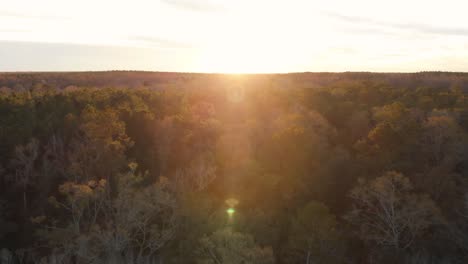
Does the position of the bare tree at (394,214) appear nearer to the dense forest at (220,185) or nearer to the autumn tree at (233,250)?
the dense forest at (220,185)

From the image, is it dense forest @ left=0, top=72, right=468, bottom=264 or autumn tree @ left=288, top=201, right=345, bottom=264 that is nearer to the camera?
dense forest @ left=0, top=72, right=468, bottom=264

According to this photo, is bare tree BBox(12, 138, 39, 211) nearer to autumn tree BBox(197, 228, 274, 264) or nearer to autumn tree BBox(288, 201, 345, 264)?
autumn tree BBox(197, 228, 274, 264)

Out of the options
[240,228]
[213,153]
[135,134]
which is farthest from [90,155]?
[240,228]

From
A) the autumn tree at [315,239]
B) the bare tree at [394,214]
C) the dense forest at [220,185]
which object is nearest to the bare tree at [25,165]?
the dense forest at [220,185]

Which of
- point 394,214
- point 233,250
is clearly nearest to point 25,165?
point 233,250

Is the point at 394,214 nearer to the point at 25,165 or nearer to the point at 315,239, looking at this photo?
the point at 315,239

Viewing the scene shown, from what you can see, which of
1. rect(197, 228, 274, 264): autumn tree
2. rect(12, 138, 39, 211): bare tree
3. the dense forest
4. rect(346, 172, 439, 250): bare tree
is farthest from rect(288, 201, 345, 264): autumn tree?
rect(12, 138, 39, 211): bare tree

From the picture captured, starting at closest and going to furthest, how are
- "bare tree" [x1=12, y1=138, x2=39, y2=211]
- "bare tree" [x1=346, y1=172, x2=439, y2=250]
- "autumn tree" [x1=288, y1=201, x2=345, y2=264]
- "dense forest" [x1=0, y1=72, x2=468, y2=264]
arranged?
A: "dense forest" [x1=0, y1=72, x2=468, y2=264], "bare tree" [x1=346, y1=172, x2=439, y2=250], "autumn tree" [x1=288, y1=201, x2=345, y2=264], "bare tree" [x1=12, y1=138, x2=39, y2=211]

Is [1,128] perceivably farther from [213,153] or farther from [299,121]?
[299,121]
